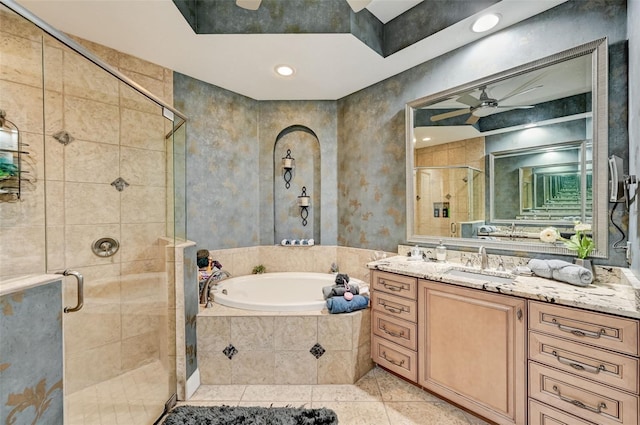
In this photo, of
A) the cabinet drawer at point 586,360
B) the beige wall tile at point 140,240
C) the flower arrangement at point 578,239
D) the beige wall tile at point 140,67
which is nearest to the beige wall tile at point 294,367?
the beige wall tile at point 140,240

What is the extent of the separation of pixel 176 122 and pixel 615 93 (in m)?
3.04

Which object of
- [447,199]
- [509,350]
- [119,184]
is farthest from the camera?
[447,199]

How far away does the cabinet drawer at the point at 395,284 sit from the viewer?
1.85 m

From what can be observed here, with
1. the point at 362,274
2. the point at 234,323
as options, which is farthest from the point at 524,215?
the point at 234,323

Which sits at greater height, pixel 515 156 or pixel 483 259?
pixel 515 156

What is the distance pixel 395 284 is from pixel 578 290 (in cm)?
99

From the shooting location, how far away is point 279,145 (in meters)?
3.20

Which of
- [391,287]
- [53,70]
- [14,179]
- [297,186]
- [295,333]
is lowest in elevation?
[295,333]

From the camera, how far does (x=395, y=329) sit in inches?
76.7

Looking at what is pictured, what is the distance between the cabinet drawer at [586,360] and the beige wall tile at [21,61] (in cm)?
305

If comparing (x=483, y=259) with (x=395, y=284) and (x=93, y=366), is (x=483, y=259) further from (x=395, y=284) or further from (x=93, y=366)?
(x=93, y=366)

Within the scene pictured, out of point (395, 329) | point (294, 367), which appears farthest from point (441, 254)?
point (294, 367)

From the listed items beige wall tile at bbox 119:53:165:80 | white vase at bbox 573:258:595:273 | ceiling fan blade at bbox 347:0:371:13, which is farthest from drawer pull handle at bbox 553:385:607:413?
beige wall tile at bbox 119:53:165:80

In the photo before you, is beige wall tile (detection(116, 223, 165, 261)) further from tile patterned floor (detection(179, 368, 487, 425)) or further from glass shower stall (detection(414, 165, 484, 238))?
glass shower stall (detection(414, 165, 484, 238))
